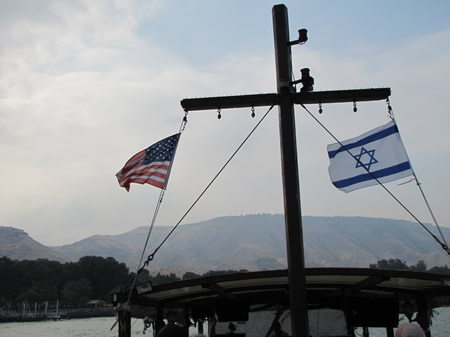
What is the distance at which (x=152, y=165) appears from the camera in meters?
8.29

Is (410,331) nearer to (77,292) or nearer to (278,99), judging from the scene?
(278,99)

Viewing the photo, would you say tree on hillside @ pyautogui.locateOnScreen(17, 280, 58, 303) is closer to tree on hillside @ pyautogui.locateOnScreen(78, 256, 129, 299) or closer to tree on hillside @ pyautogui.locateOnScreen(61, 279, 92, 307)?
tree on hillside @ pyautogui.locateOnScreen(61, 279, 92, 307)

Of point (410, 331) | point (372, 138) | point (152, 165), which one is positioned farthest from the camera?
point (152, 165)

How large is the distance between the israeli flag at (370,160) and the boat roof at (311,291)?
1.46m

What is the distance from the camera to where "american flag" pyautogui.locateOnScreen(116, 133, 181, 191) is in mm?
8172

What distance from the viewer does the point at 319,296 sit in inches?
389

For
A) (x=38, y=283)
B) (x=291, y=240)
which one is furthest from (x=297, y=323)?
(x=38, y=283)

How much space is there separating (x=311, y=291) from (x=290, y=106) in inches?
182

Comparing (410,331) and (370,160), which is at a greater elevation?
(370,160)

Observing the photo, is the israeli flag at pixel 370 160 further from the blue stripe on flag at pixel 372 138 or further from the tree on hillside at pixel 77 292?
the tree on hillside at pixel 77 292

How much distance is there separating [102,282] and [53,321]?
13645mm

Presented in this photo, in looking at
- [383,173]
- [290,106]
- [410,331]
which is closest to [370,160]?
[383,173]

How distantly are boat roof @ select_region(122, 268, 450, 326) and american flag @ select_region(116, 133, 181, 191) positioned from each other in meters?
1.85

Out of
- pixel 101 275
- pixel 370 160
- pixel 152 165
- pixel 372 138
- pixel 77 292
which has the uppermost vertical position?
pixel 101 275
